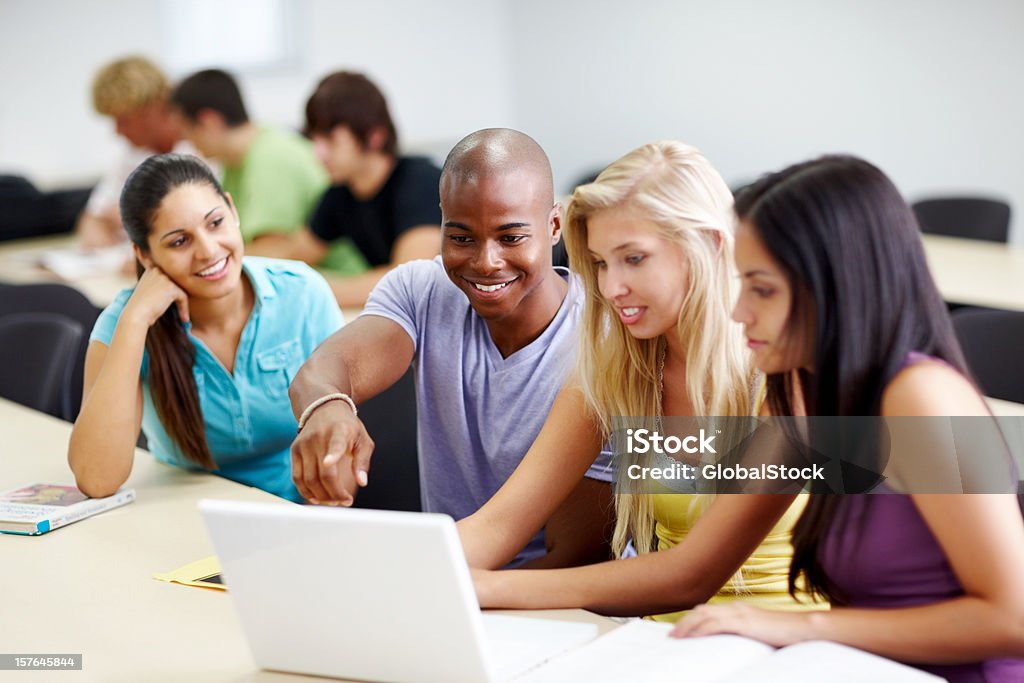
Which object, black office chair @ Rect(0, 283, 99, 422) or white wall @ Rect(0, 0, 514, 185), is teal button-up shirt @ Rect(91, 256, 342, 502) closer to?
black office chair @ Rect(0, 283, 99, 422)

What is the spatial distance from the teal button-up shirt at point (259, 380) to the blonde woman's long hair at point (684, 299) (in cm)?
76

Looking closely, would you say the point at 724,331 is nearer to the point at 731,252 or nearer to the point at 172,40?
the point at 731,252

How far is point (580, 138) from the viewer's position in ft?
21.7

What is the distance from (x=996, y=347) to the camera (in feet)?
7.52

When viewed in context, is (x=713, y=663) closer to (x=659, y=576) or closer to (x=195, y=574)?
(x=659, y=576)

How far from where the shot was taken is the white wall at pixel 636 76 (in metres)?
4.77

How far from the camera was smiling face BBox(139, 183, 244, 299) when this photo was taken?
6.70 ft

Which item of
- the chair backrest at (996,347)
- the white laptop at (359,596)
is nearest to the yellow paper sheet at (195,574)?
the white laptop at (359,596)

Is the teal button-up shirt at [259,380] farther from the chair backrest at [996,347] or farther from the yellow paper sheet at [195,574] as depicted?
the chair backrest at [996,347]

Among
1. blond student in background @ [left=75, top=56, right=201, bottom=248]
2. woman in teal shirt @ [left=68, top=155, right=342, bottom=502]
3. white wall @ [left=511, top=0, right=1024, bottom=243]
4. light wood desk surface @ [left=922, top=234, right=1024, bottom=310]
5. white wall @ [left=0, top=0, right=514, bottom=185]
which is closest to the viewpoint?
woman in teal shirt @ [left=68, top=155, right=342, bottom=502]

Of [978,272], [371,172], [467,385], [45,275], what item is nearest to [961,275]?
[978,272]

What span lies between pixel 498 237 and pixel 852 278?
71 cm

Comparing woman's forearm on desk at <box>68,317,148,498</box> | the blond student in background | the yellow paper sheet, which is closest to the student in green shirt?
the blond student in background

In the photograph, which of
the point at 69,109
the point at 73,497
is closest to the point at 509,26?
the point at 69,109
